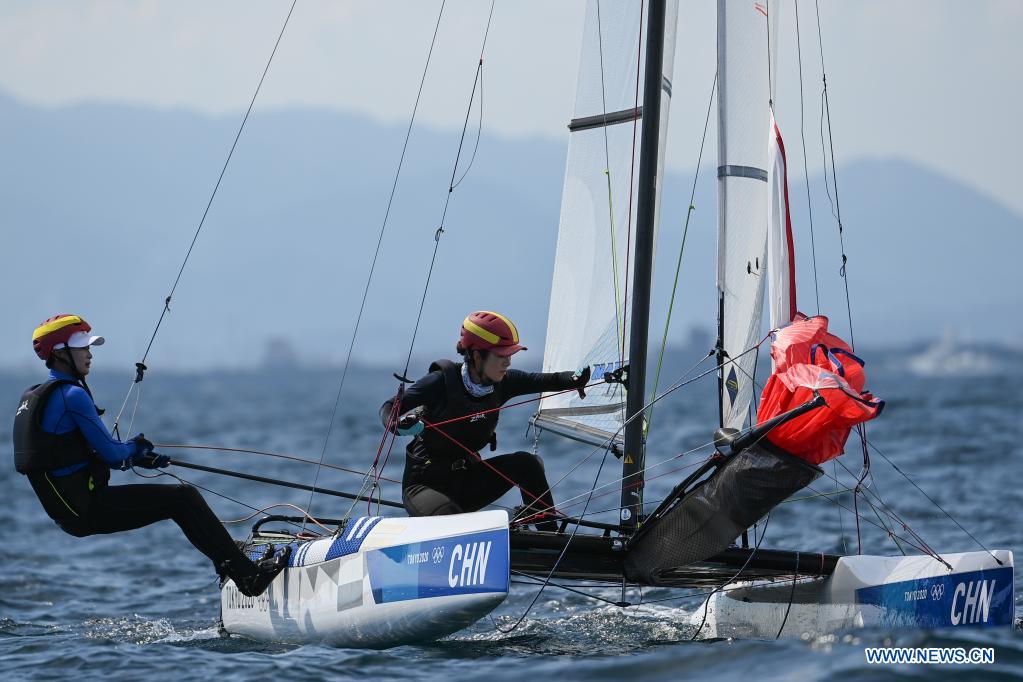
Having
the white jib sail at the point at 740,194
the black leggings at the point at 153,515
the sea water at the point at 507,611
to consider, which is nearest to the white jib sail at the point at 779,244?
the white jib sail at the point at 740,194

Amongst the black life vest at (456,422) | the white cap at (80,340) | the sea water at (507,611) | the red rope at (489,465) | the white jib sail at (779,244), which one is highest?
the white jib sail at (779,244)

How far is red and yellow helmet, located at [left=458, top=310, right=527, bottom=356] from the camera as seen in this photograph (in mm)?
5105

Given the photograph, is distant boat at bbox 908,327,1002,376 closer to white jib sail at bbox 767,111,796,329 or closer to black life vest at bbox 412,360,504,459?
white jib sail at bbox 767,111,796,329

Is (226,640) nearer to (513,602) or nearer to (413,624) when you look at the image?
(413,624)

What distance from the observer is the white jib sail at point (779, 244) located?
540 cm

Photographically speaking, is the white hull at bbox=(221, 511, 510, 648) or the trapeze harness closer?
the white hull at bbox=(221, 511, 510, 648)

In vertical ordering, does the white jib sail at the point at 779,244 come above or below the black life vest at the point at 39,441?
above

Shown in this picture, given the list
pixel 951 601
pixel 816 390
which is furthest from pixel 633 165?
pixel 951 601

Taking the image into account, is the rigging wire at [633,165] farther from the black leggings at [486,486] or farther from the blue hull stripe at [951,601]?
the blue hull stripe at [951,601]

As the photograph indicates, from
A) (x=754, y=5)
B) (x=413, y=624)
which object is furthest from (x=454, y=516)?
(x=754, y=5)

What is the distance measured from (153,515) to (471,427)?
4.45 feet

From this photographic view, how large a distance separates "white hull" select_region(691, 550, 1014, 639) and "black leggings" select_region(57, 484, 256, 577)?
2.31 metres

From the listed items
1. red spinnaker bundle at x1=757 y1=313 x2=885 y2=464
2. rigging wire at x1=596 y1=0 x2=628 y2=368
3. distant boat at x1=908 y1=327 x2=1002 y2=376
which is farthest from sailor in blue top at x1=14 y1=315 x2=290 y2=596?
distant boat at x1=908 y1=327 x2=1002 y2=376

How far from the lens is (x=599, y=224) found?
586 centimetres
